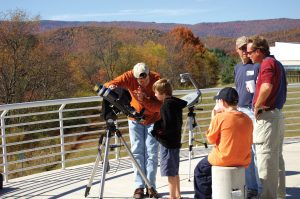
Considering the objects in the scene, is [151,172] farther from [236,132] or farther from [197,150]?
[197,150]

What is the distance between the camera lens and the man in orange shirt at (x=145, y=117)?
482 centimetres

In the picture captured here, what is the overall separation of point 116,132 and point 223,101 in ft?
3.66

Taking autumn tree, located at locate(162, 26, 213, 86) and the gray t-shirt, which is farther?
autumn tree, located at locate(162, 26, 213, 86)

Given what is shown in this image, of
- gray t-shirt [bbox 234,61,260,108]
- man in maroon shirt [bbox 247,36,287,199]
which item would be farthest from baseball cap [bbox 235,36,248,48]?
man in maroon shirt [bbox 247,36,287,199]

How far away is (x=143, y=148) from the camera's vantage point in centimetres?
504

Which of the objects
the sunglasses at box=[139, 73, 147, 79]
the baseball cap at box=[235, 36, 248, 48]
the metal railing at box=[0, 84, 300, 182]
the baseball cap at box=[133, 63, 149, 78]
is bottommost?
the metal railing at box=[0, 84, 300, 182]

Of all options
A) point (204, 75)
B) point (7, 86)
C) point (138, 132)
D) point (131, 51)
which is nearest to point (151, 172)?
point (138, 132)

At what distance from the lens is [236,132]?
3955mm

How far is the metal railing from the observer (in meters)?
6.26

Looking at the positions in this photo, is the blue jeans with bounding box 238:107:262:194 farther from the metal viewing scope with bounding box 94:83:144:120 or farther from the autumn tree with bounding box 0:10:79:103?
the autumn tree with bounding box 0:10:79:103

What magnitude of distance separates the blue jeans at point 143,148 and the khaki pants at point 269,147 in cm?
116

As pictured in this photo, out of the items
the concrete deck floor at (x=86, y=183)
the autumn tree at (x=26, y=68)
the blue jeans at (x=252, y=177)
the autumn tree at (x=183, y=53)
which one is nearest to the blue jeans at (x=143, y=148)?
the concrete deck floor at (x=86, y=183)

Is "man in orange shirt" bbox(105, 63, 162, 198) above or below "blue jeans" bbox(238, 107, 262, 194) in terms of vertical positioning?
above

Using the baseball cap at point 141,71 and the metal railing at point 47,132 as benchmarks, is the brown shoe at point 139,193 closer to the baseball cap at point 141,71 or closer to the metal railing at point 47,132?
the metal railing at point 47,132
